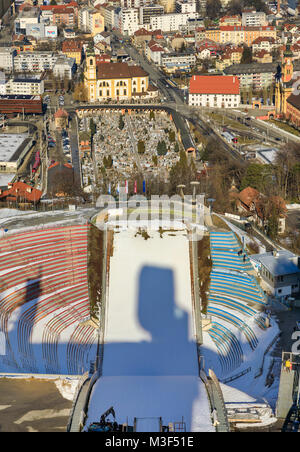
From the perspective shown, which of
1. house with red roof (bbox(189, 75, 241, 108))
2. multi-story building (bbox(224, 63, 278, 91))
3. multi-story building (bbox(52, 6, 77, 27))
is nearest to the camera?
house with red roof (bbox(189, 75, 241, 108))

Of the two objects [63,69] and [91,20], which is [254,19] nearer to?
[91,20]

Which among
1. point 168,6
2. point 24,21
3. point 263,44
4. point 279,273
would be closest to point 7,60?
point 24,21

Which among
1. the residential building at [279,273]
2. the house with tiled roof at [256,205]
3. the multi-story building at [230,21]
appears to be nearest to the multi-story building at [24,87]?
the multi-story building at [230,21]

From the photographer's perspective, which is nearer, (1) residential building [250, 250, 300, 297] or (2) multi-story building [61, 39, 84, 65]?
(1) residential building [250, 250, 300, 297]

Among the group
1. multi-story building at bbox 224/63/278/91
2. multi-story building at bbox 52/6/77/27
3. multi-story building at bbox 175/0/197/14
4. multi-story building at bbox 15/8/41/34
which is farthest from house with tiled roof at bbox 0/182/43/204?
multi-story building at bbox 175/0/197/14

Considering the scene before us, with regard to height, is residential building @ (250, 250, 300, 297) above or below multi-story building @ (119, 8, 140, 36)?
below

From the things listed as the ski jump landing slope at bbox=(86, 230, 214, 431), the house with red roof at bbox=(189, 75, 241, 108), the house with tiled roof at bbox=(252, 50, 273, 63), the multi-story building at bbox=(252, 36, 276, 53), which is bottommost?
the ski jump landing slope at bbox=(86, 230, 214, 431)

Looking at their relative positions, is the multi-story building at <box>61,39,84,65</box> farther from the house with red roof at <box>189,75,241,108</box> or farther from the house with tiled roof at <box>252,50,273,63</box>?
the house with red roof at <box>189,75,241,108</box>
